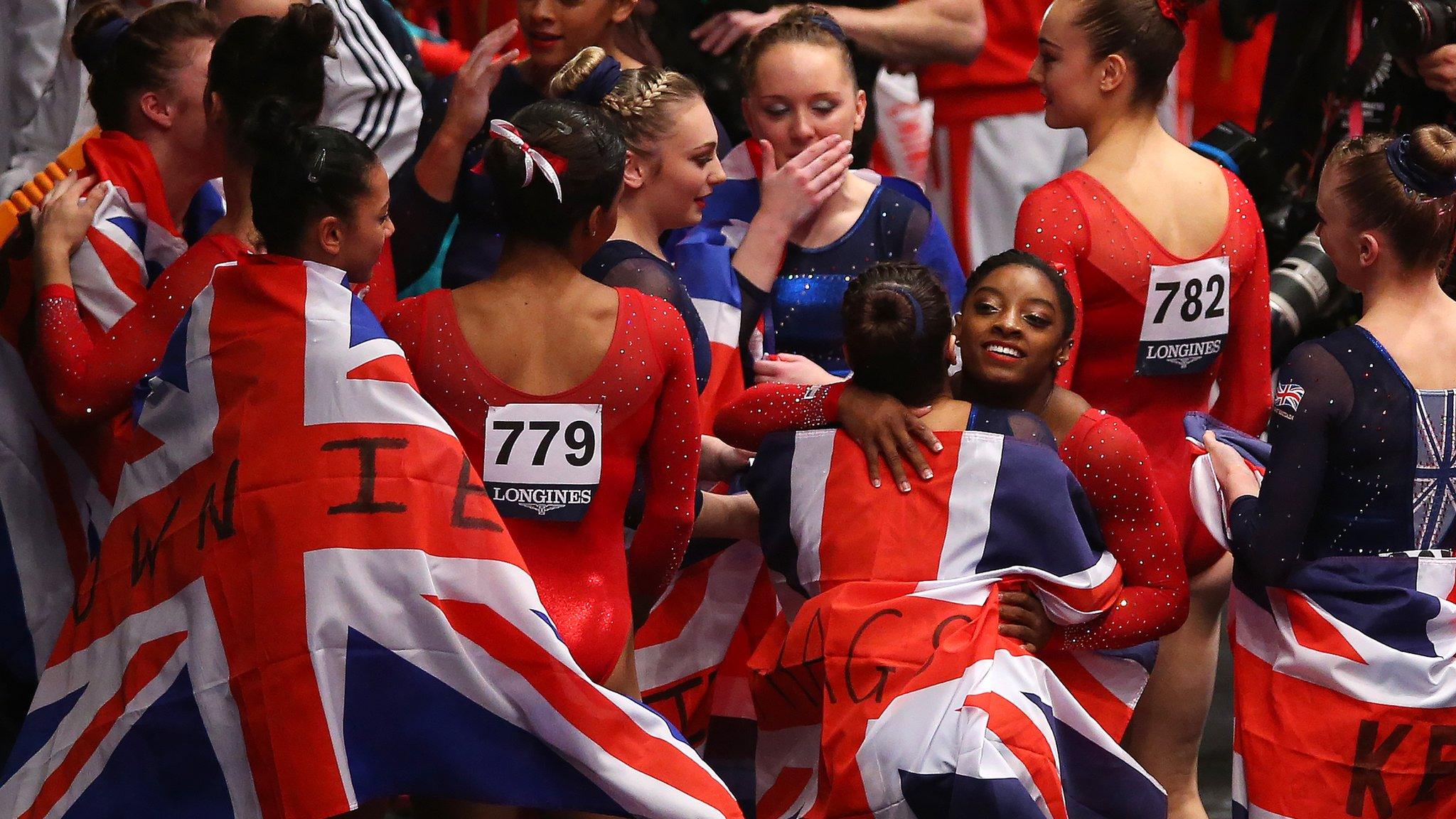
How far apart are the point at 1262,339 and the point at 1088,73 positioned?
69cm

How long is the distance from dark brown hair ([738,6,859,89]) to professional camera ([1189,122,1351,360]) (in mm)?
880

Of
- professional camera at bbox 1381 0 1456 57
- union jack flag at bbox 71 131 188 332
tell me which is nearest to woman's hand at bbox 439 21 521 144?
union jack flag at bbox 71 131 188 332

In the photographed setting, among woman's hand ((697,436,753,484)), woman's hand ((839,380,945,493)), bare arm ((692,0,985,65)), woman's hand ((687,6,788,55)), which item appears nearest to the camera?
woman's hand ((839,380,945,493))

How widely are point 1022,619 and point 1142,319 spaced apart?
0.87 m

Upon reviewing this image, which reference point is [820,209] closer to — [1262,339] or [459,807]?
[1262,339]

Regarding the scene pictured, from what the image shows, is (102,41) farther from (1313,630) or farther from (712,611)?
(1313,630)

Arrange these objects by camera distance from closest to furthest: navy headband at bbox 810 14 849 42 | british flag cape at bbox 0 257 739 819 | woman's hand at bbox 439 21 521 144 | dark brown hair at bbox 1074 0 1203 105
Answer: british flag cape at bbox 0 257 739 819, dark brown hair at bbox 1074 0 1203 105, woman's hand at bbox 439 21 521 144, navy headband at bbox 810 14 849 42

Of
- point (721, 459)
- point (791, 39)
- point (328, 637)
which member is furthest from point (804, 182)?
point (328, 637)

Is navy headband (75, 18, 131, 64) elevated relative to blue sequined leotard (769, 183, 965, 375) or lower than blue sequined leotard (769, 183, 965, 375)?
elevated

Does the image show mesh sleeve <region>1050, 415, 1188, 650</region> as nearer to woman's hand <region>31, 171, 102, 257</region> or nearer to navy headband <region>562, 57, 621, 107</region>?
navy headband <region>562, 57, 621, 107</region>

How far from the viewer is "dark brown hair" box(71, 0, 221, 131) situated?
3586mm

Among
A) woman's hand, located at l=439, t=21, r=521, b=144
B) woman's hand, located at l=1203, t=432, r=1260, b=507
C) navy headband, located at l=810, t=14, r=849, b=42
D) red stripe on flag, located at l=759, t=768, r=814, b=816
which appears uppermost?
navy headband, located at l=810, t=14, r=849, b=42

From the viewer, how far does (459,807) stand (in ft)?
9.85

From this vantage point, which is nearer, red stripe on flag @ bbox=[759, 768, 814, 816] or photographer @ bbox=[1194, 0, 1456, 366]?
red stripe on flag @ bbox=[759, 768, 814, 816]
